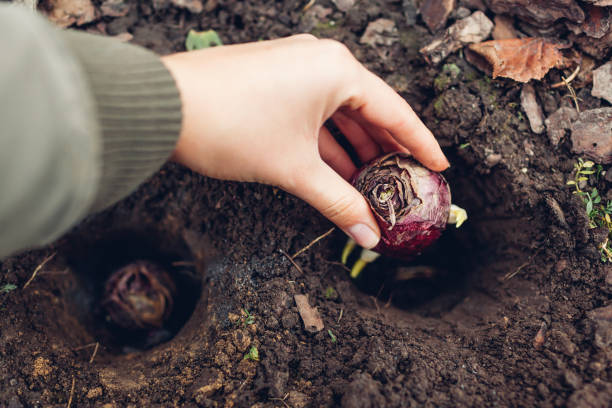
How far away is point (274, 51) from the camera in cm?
185

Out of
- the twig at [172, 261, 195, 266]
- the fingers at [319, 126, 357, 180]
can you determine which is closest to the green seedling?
the fingers at [319, 126, 357, 180]

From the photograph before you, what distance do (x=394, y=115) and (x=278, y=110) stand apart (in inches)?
23.4

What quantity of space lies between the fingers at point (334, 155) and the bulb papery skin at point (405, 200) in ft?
0.71

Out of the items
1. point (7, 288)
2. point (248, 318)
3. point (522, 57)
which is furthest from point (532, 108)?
point (7, 288)

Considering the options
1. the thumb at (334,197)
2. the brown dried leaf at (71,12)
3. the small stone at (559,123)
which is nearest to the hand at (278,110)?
the thumb at (334,197)

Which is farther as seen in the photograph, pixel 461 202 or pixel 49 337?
pixel 461 202

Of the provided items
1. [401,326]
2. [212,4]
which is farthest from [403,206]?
[212,4]

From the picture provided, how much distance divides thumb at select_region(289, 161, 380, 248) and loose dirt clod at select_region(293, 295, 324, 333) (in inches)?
17.9

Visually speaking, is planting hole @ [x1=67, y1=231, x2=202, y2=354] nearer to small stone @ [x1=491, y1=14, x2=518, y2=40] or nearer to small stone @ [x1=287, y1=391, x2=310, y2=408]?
small stone @ [x1=287, y1=391, x2=310, y2=408]

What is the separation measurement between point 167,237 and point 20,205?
1740mm

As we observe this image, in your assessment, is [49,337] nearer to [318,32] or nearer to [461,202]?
[318,32]

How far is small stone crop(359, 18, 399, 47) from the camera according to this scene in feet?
8.48

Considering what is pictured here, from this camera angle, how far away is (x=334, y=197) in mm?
1881

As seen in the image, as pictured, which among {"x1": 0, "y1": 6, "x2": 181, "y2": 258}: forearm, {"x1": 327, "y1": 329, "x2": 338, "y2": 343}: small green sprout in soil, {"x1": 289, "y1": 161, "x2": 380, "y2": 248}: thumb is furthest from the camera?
{"x1": 327, "y1": 329, "x2": 338, "y2": 343}: small green sprout in soil
